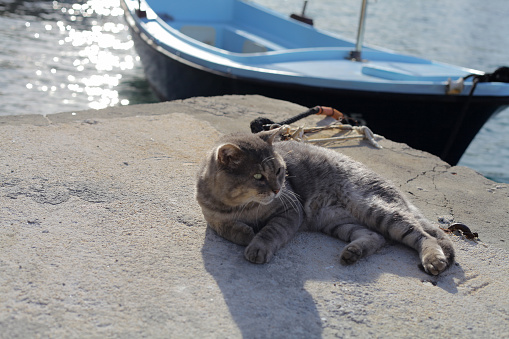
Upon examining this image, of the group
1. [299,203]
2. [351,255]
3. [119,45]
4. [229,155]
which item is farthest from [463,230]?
[119,45]

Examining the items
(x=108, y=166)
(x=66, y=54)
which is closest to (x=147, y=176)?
(x=108, y=166)

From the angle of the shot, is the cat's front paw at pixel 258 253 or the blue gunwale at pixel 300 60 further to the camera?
the blue gunwale at pixel 300 60

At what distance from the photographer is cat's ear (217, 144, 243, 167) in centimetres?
260

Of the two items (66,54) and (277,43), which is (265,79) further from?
(66,54)

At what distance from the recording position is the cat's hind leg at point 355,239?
2645 mm

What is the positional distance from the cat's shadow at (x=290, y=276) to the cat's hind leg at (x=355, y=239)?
0.04m

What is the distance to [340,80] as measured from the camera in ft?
19.3

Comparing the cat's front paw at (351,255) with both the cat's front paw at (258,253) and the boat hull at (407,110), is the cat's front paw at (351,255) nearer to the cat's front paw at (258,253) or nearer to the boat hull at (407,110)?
the cat's front paw at (258,253)

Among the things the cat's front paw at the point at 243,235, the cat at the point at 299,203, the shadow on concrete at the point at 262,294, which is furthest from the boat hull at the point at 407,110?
the shadow on concrete at the point at 262,294

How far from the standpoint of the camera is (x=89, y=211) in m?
2.97

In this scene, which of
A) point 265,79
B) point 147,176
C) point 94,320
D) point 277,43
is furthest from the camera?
point 277,43

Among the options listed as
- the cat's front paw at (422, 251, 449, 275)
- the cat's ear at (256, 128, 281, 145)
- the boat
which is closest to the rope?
the boat

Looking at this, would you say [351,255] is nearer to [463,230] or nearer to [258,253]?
[258,253]

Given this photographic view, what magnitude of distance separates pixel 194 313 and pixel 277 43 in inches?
286
